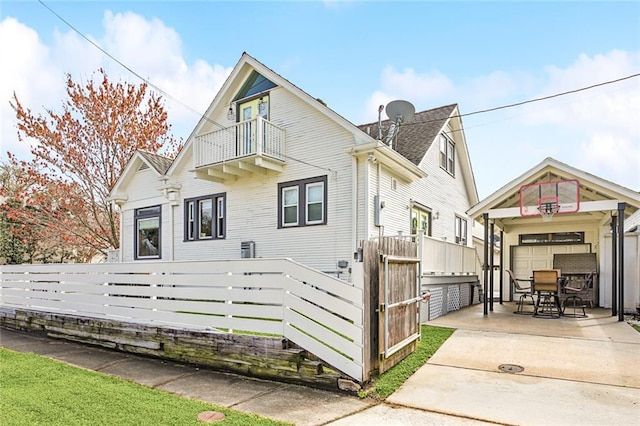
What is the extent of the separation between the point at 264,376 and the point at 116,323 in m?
3.59

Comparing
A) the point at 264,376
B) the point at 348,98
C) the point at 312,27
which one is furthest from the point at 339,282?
the point at 348,98

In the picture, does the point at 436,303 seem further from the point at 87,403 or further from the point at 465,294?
the point at 87,403

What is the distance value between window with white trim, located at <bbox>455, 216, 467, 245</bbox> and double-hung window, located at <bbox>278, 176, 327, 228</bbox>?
7832mm

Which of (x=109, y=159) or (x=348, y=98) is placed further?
(x=109, y=159)

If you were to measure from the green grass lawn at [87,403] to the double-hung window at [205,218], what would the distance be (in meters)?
8.03

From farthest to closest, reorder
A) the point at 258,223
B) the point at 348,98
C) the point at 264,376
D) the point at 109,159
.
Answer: the point at 109,159, the point at 348,98, the point at 258,223, the point at 264,376

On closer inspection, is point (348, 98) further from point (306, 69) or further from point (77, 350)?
point (77, 350)

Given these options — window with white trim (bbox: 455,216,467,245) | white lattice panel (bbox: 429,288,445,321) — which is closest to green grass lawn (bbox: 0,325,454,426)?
white lattice panel (bbox: 429,288,445,321)

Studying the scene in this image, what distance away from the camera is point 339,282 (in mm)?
5117

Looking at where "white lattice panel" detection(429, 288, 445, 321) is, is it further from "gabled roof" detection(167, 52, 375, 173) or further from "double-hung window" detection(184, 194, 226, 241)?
"double-hung window" detection(184, 194, 226, 241)

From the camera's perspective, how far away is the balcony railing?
38.2 feet

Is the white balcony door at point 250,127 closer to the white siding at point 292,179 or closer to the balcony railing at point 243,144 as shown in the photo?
the balcony railing at point 243,144

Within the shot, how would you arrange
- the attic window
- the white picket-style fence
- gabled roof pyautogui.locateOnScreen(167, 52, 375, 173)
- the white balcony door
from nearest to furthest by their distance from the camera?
1. the white picket-style fence
2. gabled roof pyautogui.locateOnScreen(167, 52, 375, 173)
3. the white balcony door
4. the attic window

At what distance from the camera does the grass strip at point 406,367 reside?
16.0 feet
